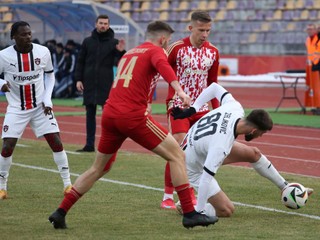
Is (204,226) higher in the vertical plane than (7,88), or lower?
lower

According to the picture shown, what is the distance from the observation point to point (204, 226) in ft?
27.8

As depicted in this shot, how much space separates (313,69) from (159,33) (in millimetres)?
15506

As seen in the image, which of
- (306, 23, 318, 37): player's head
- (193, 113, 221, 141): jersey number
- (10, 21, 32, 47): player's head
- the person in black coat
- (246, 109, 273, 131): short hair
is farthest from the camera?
(306, 23, 318, 37): player's head

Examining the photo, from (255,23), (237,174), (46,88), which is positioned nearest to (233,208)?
(46,88)

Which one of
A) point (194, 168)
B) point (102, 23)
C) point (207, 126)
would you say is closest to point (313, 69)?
point (102, 23)

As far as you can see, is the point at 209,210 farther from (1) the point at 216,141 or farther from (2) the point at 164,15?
(2) the point at 164,15

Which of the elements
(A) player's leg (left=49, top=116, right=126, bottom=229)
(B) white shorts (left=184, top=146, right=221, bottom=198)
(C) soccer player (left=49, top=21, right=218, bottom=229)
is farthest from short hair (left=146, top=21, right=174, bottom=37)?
(B) white shorts (left=184, top=146, right=221, bottom=198)

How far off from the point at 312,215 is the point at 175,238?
1971 mm

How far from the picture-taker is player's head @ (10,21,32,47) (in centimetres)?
1051

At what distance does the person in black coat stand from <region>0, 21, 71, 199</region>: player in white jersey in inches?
184

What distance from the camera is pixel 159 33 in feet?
27.9

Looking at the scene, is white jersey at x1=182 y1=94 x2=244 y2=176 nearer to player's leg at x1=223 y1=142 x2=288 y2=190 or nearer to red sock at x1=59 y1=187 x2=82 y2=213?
player's leg at x1=223 y1=142 x2=288 y2=190

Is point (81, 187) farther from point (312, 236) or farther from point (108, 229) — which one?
point (312, 236)

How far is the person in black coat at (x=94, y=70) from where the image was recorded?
51.3ft
